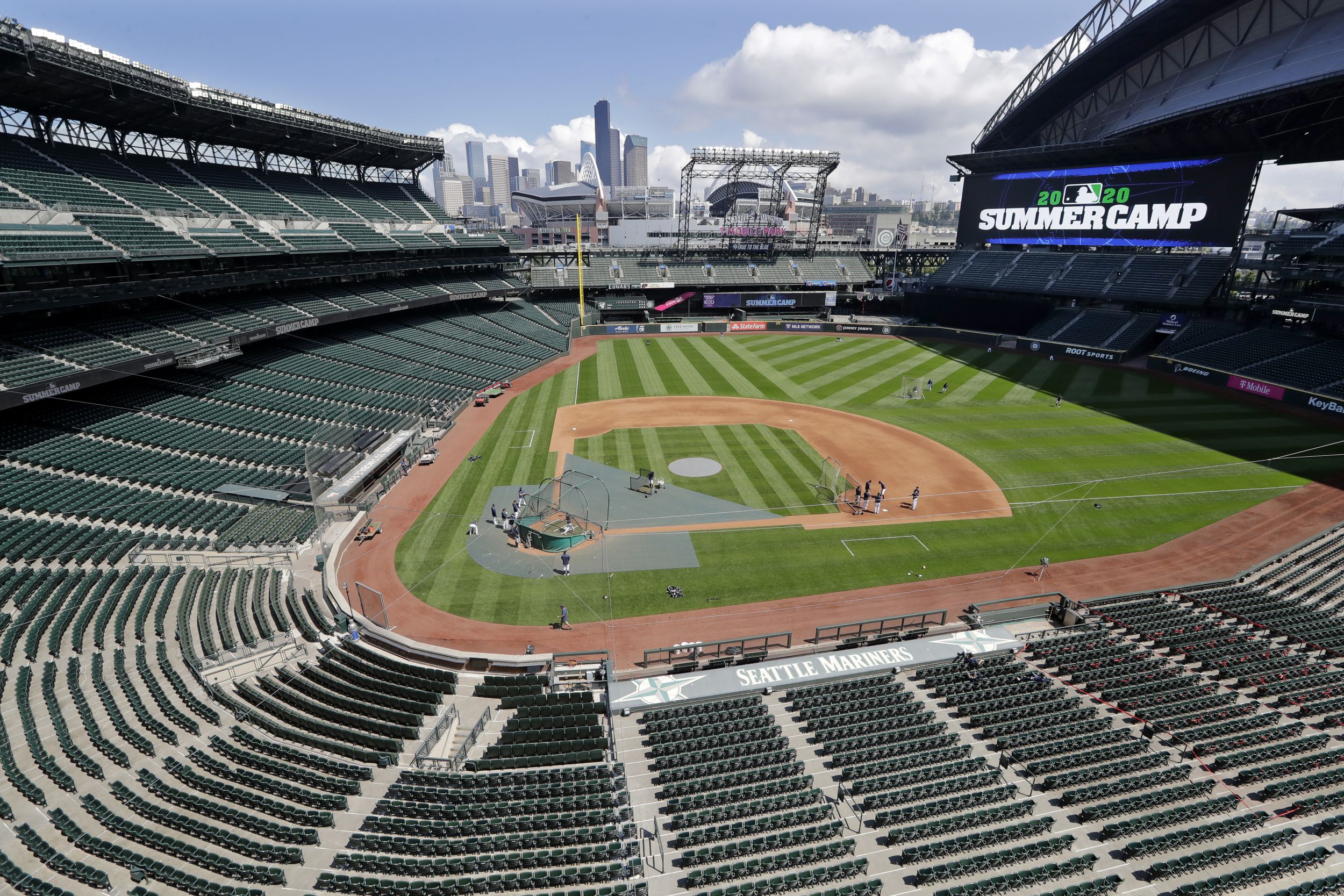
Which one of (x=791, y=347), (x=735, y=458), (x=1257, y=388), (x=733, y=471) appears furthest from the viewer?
(x=791, y=347)

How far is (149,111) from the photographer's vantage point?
4128cm

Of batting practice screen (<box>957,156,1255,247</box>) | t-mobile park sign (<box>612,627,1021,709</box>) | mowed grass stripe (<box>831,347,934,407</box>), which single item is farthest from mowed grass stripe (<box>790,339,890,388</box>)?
t-mobile park sign (<box>612,627,1021,709</box>)

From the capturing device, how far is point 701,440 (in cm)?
4150

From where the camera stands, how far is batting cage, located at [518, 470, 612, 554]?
27.8 metres

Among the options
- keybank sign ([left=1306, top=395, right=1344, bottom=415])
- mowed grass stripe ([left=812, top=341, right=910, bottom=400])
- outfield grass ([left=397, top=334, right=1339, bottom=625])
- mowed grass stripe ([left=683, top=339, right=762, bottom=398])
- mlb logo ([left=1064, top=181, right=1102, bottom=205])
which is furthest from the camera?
mlb logo ([left=1064, top=181, right=1102, bottom=205])

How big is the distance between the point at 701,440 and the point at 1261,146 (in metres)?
59.7

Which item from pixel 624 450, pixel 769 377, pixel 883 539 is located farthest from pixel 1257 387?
pixel 624 450

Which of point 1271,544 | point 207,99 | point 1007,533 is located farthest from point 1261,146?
point 207,99

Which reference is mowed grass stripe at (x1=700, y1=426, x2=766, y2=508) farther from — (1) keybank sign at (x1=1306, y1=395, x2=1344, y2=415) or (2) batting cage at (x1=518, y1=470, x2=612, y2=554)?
Answer: (1) keybank sign at (x1=1306, y1=395, x2=1344, y2=415)

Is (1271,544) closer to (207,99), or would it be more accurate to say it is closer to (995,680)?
(995,680)

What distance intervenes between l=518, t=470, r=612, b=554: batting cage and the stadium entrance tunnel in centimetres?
140

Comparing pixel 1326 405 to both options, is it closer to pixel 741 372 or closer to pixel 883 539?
pixel 883 539

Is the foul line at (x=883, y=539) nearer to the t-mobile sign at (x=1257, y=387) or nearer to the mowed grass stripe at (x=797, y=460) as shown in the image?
the mowed grass stripe at (x=797, y=460)

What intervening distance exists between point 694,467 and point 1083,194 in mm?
62648
